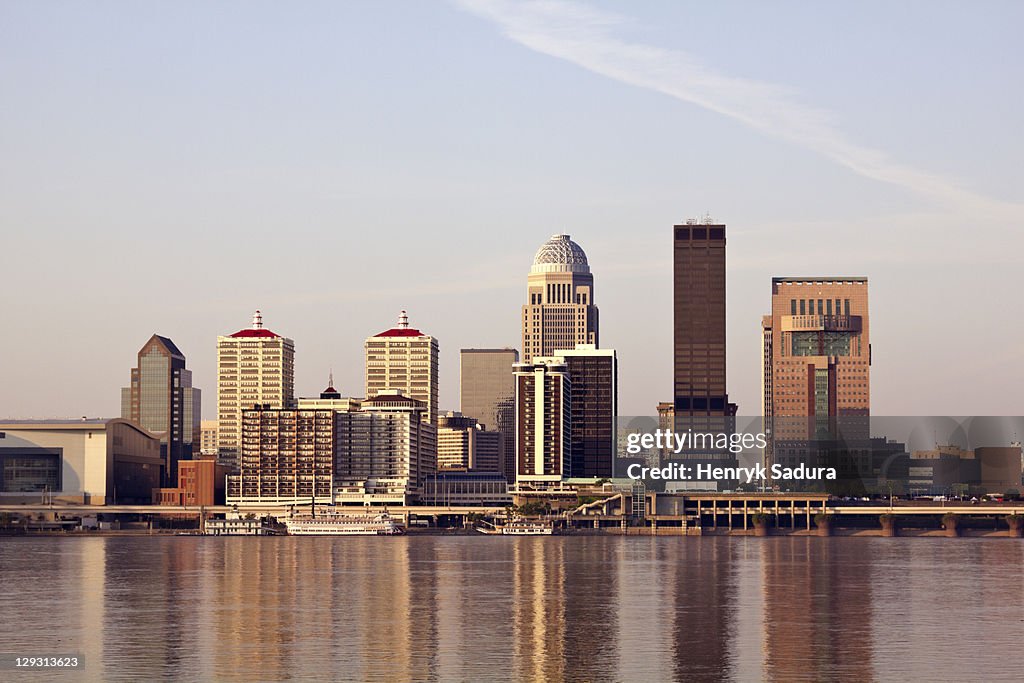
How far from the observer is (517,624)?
104 meters

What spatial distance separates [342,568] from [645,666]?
9651 cm

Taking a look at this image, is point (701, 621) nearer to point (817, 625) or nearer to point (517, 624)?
point (817, 625)

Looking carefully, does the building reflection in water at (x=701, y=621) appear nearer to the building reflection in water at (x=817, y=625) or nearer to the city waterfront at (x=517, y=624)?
the city waterfront at (x=517, y=624)

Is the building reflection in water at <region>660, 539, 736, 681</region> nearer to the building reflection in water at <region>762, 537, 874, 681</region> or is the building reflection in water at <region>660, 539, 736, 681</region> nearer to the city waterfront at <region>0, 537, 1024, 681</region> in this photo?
the city waterfront at <region>0, 537, 1024, 681</region>

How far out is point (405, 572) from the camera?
167 metres

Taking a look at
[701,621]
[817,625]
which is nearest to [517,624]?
[701,621]

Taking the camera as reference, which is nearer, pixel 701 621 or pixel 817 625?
pixel 817 625

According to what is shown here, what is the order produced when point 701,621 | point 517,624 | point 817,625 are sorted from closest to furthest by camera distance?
point 817,625 → point 517,624 → point 701,621

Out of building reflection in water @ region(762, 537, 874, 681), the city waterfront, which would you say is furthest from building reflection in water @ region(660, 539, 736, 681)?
building reflection in water @ region(762, 537, 874, 681)

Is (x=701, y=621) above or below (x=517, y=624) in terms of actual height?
below

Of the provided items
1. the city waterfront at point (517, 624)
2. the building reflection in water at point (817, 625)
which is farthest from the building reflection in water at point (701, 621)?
the building reflection in water at point (817, 625)

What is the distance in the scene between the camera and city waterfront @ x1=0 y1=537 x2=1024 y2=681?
81000 mm

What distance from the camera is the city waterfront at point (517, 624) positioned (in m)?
81.0

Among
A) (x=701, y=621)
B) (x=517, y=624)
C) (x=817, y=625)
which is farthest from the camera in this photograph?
(x=701, y=621)
